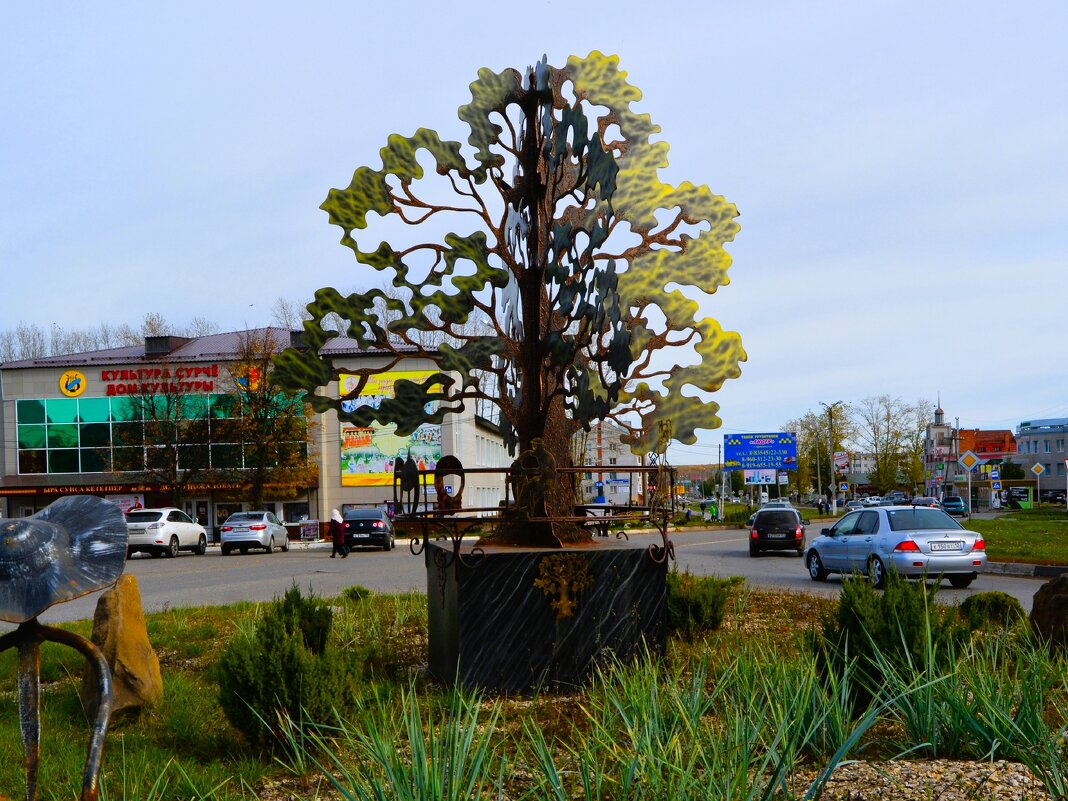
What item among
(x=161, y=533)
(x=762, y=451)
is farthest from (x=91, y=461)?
(x=762, y=451)

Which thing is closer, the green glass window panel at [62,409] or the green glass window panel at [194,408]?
the green glass window panel at [194,408]

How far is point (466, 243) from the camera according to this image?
8.53m

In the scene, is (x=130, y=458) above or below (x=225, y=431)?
below

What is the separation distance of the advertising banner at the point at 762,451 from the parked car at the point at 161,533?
34361mm

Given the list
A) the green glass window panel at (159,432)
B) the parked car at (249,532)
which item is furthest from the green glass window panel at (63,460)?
the parked car at (249,532)

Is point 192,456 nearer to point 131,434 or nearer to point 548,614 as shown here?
point 131,434

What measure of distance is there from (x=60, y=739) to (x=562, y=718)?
118 inches

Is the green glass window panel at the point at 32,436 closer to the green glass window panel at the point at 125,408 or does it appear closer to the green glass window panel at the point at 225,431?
the green glass window panel at the point at 125,408

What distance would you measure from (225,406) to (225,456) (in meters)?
2.92

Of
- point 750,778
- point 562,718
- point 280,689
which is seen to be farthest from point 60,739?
point 750,778

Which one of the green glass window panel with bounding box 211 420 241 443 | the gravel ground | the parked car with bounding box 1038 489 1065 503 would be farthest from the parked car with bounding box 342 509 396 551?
the parked car with bounding box 1038 489 1065 503

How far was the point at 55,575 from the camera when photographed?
2715 mm

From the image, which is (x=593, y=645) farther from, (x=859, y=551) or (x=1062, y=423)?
(x=1062, y=423)

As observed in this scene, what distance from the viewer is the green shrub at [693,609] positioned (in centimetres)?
930
